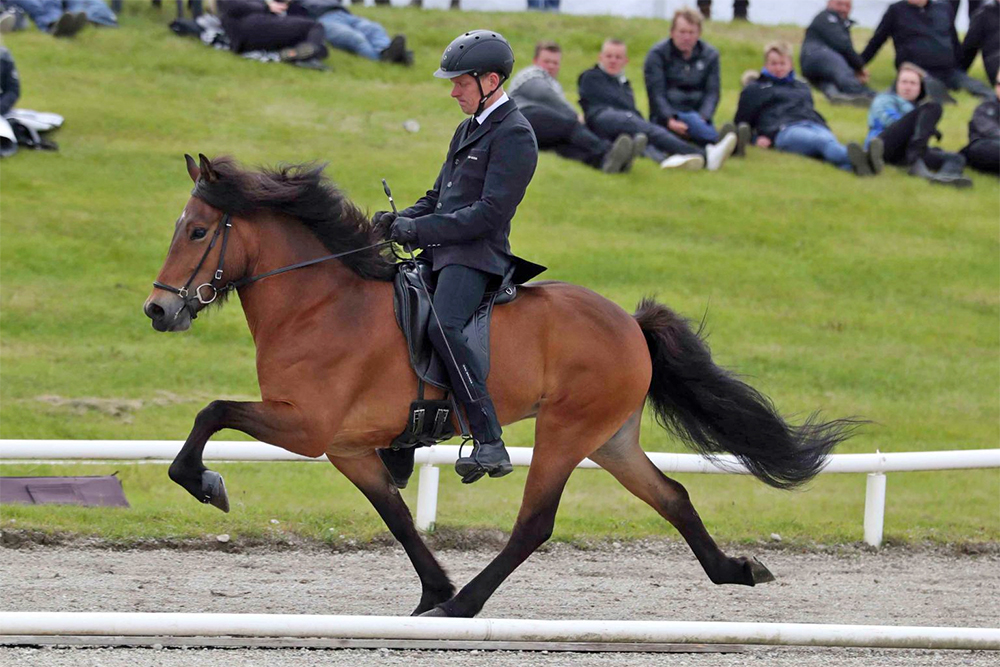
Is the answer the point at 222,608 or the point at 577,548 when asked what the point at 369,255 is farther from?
the point at 577,548

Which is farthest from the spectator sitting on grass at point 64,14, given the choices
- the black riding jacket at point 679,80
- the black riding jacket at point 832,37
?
the black riding jacket at point 832,37

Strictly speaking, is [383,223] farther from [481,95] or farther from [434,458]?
[434,458]

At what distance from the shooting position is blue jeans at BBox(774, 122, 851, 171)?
16219mm

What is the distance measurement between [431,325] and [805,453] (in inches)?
87.7

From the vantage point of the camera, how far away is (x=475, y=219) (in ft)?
20.0

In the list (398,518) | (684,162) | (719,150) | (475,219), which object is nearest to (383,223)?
(475,219)

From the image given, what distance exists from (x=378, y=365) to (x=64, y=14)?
13049 millimetres

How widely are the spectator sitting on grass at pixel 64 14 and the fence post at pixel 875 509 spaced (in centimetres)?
1283

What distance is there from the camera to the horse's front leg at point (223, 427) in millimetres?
5691

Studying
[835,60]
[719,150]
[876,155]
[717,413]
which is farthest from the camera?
[835,60]

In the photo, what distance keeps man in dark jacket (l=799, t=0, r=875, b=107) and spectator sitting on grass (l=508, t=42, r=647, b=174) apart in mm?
5349

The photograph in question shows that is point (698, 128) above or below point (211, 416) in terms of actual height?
below

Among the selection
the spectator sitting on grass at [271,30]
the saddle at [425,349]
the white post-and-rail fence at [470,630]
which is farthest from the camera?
the spectator sitting on grass at [271,30]

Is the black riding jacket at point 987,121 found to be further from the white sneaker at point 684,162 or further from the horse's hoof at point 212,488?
the horse's hoof at point 212,488
